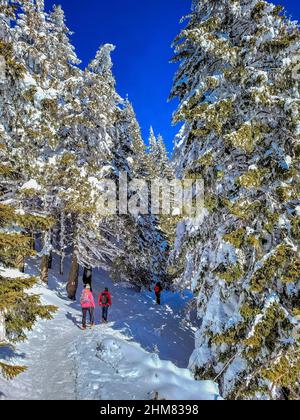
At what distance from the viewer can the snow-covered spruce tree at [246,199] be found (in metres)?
8.75

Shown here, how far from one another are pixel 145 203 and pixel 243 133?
1656cm

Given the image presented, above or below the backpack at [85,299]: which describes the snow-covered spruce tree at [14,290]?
above

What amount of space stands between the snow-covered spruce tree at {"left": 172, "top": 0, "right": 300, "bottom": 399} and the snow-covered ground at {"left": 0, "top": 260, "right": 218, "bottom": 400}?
1447mm

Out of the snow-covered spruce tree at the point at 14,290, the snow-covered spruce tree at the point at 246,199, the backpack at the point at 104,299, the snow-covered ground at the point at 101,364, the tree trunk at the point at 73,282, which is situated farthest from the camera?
the tree trunk at the point at 73,282

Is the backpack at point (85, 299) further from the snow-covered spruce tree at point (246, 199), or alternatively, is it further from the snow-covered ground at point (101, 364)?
the snow-covered spruce tree at point (246, 199)

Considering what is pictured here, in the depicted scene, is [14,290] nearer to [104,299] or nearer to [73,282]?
[104,299]

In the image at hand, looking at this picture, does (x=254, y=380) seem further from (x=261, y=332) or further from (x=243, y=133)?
(x=243, y=133)

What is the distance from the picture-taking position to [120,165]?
23.7m

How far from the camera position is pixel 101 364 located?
10055mm

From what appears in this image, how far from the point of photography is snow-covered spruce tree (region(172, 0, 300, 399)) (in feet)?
28.7

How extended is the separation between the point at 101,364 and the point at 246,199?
607 centimetres

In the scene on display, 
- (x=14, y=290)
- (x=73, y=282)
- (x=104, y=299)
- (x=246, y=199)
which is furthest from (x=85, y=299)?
(x=246, y=199)

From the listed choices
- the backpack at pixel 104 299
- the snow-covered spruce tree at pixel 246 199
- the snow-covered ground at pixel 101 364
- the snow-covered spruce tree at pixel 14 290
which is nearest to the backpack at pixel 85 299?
the snow-covered ground at pixel 101 364

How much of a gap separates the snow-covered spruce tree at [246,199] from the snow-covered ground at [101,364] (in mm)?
1447
